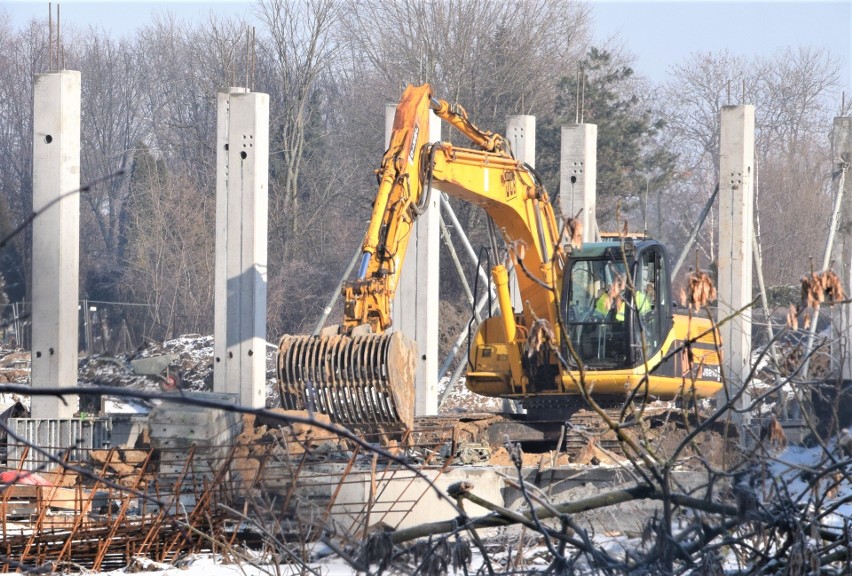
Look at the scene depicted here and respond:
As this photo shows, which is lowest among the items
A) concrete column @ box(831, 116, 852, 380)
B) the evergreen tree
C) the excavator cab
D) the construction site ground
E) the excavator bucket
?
the construction site ground

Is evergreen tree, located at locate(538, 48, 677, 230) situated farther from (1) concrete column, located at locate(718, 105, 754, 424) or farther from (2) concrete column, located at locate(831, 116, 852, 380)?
(1) concrete column, located at locate(718, 105, 754, 424)

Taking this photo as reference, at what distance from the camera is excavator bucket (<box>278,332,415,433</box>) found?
11.7 meters

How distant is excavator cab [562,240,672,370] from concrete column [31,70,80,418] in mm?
5108

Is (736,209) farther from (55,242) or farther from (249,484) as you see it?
(249,484)

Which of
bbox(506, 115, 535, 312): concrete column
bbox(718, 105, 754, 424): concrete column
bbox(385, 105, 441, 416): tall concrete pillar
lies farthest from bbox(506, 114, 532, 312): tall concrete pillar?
bbox(718, 105, 754, 424): concrete column

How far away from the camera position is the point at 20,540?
8.70 metres

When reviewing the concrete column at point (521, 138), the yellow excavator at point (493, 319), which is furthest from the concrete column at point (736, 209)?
the concrete column at point (521, 138)

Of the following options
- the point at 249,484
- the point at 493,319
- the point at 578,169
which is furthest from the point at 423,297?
the point at 249,484

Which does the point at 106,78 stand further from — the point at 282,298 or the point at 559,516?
the point at 559,516

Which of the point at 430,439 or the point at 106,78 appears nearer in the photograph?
the point at 430,439

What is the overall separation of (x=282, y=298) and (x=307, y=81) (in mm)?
7450

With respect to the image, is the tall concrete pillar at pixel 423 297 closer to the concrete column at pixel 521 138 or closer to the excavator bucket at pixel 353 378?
the concrete column at pixel 521 138

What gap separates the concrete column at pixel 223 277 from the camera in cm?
1372

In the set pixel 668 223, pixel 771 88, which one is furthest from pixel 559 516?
pixel 771 88
